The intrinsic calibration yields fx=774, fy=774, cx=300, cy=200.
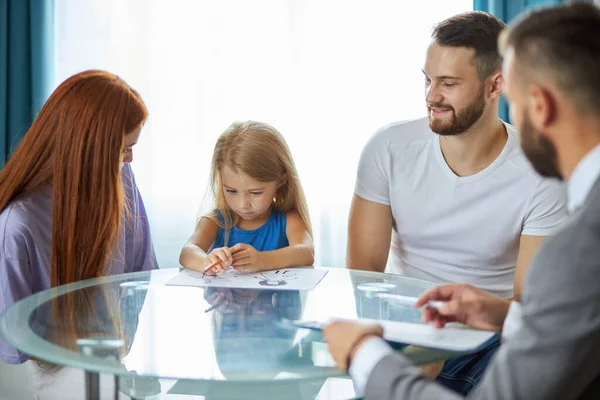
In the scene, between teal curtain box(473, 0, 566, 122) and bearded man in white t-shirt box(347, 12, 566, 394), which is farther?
teal curtain box(473, 0, 566, 122)

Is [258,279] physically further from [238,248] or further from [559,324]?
[559,324]

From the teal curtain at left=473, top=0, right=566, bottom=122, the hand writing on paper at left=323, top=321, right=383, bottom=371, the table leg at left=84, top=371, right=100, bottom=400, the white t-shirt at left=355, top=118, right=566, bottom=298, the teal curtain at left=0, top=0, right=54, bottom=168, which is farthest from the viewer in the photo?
the teal curtain at left=473, top=0, right=566, bottom=122

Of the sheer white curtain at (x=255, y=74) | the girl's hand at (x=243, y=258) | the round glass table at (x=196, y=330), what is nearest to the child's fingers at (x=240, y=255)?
the girl's hand at (x=243, y=258)

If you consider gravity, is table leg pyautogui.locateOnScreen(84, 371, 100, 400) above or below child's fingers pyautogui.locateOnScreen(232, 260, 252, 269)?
below

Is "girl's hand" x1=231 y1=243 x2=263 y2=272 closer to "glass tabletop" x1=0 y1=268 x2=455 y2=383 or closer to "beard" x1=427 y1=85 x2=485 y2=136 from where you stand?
"glass tabletop" x1=0 y1=268 x2=455 y2=383

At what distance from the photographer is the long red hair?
77.6 inches

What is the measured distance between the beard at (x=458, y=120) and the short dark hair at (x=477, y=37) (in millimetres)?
97

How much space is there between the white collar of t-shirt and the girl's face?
4.35 ft

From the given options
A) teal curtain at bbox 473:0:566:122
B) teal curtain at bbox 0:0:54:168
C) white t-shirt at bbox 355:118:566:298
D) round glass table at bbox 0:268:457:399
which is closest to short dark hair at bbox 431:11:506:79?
white t-shirt at bbox 355:118:566:298

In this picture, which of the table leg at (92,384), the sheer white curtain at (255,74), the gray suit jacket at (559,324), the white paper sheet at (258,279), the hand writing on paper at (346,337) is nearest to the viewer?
the gray suit jacket at (559,324)

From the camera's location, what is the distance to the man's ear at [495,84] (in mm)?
2352

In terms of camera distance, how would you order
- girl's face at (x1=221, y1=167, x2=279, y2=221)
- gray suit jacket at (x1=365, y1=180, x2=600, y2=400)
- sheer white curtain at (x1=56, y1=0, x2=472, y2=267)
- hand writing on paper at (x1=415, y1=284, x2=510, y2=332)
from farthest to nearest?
1. sheer white curtain at (x1=56, y1=0, x2=472, y2=267)
2. girl's face at (x1=221, y1=167, x2=279, y2=221)
3. hand writing on paper at (x1=415, y1=284, x2=510, y2=332)
4. gray suit jacket at (x1=365, y1=180, x2=600, y2=400)

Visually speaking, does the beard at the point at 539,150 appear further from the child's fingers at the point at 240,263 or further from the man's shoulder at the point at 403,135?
the man's shoulder at the point at 403,135

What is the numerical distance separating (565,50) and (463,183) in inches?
47.5
